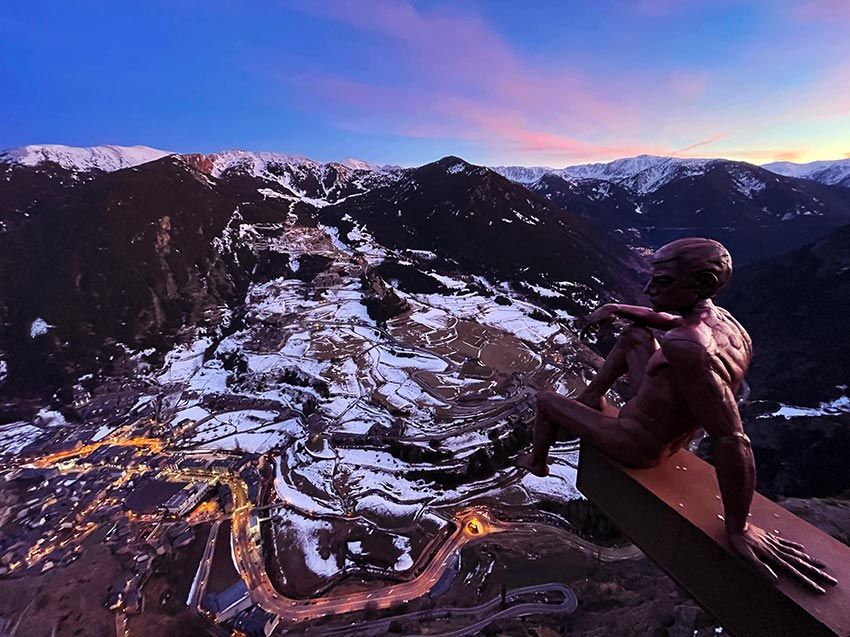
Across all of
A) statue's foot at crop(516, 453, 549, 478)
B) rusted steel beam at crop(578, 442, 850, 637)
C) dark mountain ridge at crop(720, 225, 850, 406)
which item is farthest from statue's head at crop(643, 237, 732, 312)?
dark mountain ridge at crop(720, 225, 850, 406)

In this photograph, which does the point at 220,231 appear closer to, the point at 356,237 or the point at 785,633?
the point at 356,237

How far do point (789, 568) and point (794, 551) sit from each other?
0.49 feet

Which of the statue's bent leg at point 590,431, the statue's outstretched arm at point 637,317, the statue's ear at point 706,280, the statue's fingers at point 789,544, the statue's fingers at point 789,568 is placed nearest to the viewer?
the statue's fingers at point 789,568

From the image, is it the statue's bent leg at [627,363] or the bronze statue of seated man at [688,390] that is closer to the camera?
the bronze statue of seated man at [688,390]

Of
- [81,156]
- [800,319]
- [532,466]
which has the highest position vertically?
[81,156]

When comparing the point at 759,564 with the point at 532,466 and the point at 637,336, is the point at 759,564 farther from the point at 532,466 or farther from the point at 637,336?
the point at 532,466

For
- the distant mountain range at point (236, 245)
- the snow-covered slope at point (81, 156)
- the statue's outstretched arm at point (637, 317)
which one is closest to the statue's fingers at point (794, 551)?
the statue's outstretched arm at point (637, 317)

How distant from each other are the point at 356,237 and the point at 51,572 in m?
99.9

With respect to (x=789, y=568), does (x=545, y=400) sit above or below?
above

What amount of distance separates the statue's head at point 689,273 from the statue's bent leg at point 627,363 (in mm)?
698

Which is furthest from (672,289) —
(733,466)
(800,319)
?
(800,319)

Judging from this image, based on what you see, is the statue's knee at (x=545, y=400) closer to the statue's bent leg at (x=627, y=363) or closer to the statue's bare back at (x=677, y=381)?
the statue's bent leg at (x=627, y=363)

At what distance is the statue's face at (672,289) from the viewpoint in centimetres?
366

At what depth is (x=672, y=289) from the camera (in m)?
3.71
